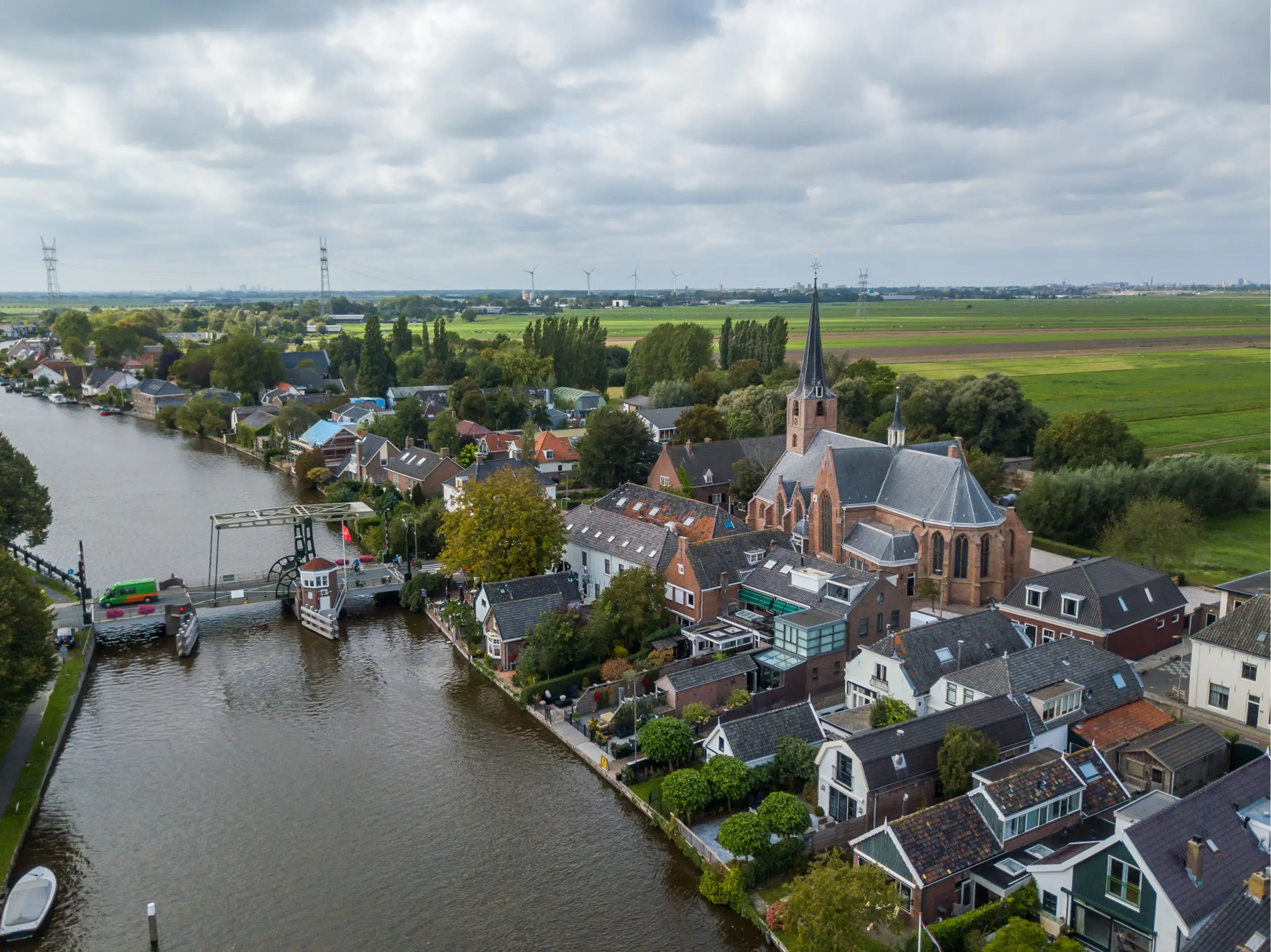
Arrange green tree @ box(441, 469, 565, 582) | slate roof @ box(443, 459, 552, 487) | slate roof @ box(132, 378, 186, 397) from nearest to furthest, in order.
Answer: green tree @ box(441, 469, 565, 582) → slate roof @ box(443, 459, 552, 487) → slate roof @ box(132, 378, 186, 397)

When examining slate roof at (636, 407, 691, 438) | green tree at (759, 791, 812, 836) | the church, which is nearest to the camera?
green tree at (759, 791, 812, 836)

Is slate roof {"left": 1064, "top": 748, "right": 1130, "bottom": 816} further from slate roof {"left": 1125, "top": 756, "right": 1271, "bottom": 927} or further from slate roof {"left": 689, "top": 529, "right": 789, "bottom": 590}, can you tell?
slate roof {"left": 689, "top": 529, "right": 789, "bottom": 590}

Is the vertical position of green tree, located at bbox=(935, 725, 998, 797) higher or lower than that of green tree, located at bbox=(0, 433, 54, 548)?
lower

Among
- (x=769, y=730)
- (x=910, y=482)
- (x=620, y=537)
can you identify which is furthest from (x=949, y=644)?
(x=620, y=537)

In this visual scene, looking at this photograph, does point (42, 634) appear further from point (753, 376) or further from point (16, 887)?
point (753, 376)

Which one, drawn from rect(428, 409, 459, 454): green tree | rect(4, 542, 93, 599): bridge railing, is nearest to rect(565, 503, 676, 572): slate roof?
rect(4, 542, 93, 599): bridge railing

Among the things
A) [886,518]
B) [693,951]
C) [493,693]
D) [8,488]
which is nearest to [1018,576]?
[886,518]

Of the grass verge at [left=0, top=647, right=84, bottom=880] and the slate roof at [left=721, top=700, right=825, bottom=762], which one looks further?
the slate roof at [left=721, top=700, right=825, bottom=762]
